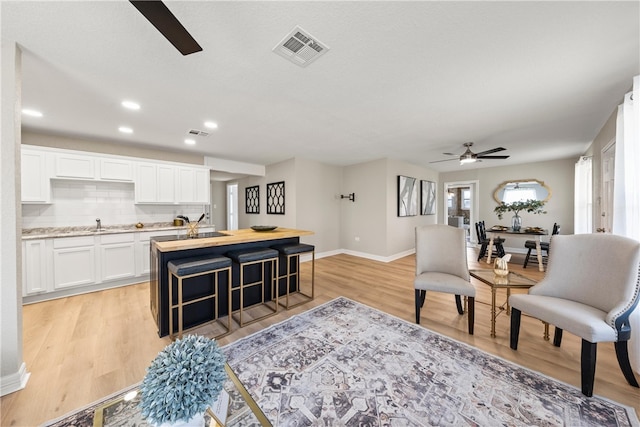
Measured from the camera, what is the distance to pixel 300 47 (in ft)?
5.55

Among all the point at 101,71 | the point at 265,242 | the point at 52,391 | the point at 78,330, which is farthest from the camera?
the point at 265,242

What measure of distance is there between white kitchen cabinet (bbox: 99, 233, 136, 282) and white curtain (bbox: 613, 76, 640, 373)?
6.11 m

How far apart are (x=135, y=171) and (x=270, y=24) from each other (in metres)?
4.03

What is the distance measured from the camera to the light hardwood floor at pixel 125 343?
161cm

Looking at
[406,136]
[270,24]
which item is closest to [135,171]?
[270,24]

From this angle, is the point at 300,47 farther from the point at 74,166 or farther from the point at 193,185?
the point at 74,166

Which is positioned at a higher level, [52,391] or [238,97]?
[238,97]

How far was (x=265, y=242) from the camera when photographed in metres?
3.24

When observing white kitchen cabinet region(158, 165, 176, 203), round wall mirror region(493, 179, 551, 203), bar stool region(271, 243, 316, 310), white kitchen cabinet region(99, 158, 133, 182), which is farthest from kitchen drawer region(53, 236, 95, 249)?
round wall mirror region(493, 179, 551, 203)

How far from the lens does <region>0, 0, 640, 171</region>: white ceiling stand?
1427mm

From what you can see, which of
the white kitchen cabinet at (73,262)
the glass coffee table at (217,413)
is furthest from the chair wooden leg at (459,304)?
the white kitchen cabinet at (73,262)

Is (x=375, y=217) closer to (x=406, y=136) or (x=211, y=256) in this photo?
(x=406, y=136)

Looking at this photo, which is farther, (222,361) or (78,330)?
(78,330)

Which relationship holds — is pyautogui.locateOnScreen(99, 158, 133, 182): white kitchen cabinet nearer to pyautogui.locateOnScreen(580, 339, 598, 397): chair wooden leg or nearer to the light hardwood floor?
the light hardwood floor
